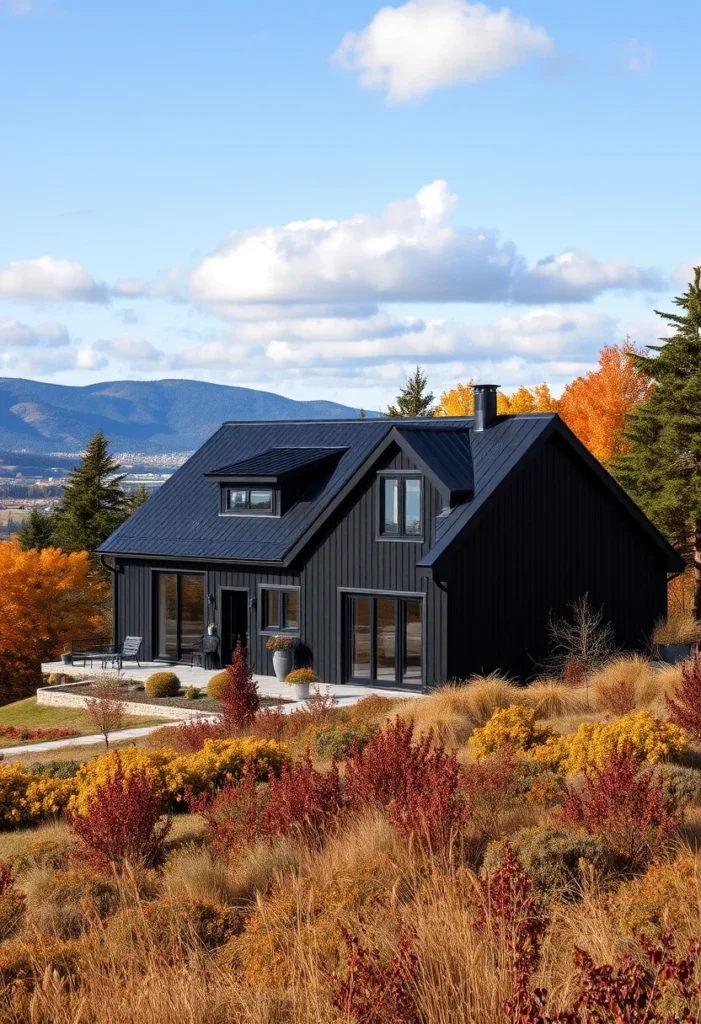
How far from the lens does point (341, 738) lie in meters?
16.1

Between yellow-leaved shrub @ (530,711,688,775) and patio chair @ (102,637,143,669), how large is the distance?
18.0m

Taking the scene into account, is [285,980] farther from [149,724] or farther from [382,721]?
[149,724]

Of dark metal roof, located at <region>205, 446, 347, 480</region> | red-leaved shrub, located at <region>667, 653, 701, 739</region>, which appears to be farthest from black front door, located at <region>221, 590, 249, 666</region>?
red-leaved shrub, located at <region>667, 653, 701, 739</region>

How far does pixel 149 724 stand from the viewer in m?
Result: 24.4

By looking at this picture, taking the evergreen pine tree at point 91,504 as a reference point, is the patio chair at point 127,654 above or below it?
A: below

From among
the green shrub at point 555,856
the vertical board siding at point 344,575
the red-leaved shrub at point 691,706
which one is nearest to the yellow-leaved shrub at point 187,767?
the red-leaved shrub at point 691,706

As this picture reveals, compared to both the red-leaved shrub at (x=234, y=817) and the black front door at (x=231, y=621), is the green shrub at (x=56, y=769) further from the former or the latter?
the black front door at (x=231, y=621)

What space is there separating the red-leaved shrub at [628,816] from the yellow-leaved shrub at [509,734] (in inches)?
206

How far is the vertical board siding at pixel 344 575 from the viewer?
25.1 meters

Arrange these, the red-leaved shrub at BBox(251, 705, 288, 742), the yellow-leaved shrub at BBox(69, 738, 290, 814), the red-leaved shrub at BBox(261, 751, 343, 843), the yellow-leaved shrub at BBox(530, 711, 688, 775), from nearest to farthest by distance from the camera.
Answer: the red-leaved shrub at BBox(261, 751, 343, 843)
the yellow-leaved shrub at BBox(530, 711, 688, 775)
the yellow-leaved shrub at BBox(69, 738, 290, 814)
the red-leaved shrub at BBox(251, 705, 288, 742)

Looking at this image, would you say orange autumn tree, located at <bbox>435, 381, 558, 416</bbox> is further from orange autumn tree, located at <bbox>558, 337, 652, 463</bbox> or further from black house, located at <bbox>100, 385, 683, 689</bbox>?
black house, located at <bbox>100, 385, 683, 689</bbox>

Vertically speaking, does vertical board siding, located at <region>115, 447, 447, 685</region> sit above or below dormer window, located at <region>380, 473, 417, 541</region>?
below

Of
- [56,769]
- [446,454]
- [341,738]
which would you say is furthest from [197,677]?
[341,738]

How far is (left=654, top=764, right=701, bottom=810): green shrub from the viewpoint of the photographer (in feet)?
→ 36.9
